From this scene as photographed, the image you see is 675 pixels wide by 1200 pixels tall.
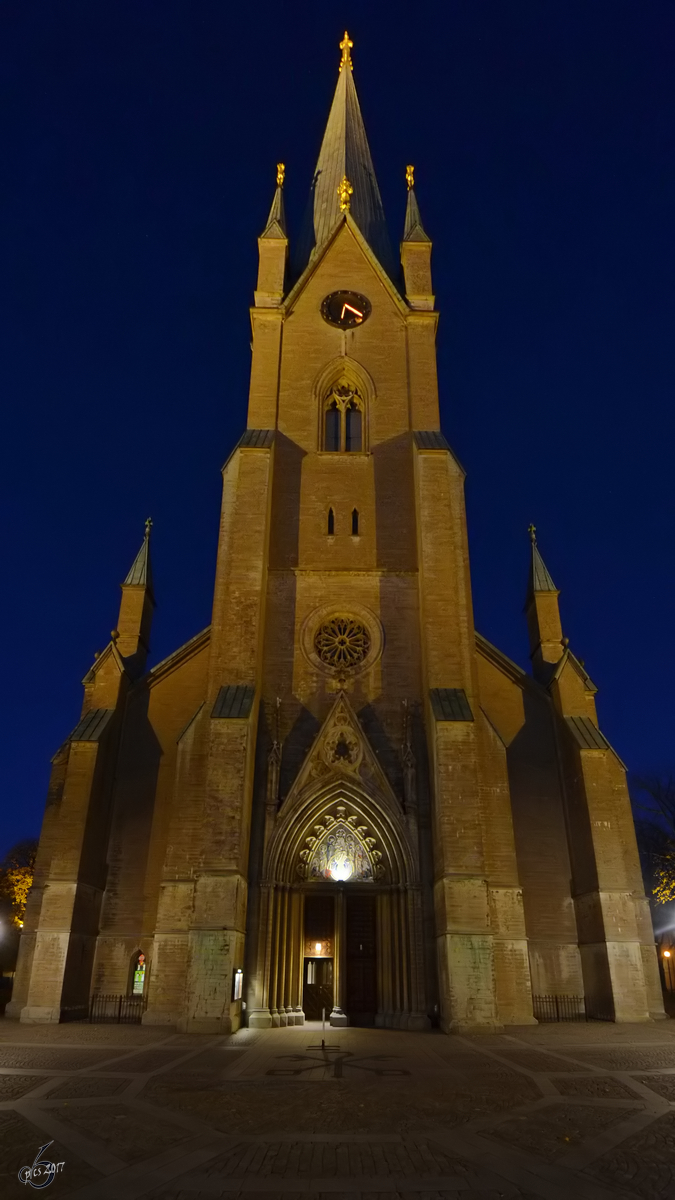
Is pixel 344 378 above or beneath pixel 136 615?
above

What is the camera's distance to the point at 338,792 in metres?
19.6

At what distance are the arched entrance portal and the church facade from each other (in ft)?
0.19

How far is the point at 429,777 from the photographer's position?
778 inches

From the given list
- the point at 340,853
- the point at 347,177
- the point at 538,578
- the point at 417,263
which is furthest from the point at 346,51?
the point at 340,853

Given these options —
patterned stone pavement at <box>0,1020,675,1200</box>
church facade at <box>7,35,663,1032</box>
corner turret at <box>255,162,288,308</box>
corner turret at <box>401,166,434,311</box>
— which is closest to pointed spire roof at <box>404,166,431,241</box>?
corner turret at <box>401,166,434,311</box>

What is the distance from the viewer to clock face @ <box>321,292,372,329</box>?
90.6 ft

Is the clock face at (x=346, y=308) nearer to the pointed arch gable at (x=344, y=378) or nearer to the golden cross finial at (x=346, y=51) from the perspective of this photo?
the pointed arch gable at (x=344, y=378)

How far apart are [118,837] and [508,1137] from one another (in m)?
15.7

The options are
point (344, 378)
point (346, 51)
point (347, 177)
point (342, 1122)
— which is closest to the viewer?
point (342, 1122)

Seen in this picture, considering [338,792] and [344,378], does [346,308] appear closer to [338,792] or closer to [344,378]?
[344,378]

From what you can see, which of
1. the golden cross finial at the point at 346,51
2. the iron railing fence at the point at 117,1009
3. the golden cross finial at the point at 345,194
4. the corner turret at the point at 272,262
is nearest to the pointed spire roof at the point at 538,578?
the corner turret at the point at 272,262

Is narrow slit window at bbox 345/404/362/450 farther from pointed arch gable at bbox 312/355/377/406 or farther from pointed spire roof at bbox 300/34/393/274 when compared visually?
pointed spire roof at bbox 300/34/393/274

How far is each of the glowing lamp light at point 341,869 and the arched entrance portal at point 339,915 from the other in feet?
0.08

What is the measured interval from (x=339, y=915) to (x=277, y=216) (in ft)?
85.6
